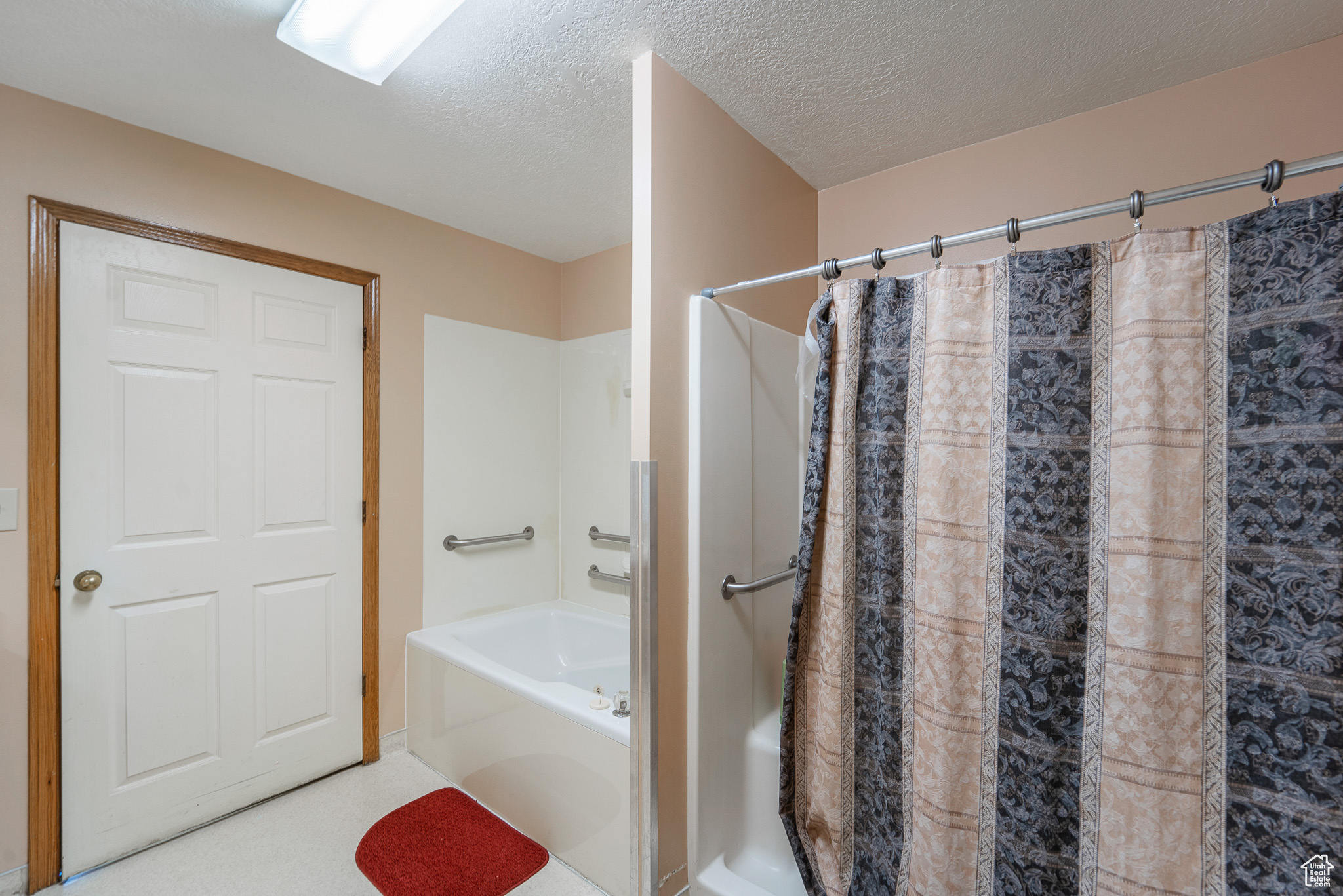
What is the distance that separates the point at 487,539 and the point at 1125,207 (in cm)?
258

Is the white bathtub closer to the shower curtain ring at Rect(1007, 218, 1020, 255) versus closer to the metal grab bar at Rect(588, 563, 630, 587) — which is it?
the metal grab bar at Rect(588, 563, 630, 587)

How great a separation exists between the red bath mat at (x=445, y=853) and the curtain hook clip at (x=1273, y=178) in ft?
7.98

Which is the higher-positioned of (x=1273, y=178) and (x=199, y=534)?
(x=1273, y=178)

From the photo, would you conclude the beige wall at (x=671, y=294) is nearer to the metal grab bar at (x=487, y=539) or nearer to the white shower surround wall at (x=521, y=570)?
the white shower surround wall at (x=521, y=570)

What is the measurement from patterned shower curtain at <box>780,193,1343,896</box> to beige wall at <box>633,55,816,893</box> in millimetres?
344

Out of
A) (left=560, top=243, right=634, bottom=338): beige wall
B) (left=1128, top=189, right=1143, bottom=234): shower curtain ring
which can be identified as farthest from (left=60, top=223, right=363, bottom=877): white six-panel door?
(left=1128, top=189, right=1143, bottom=234): shower curtain ring

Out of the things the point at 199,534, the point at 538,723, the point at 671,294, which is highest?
the point at 671,294

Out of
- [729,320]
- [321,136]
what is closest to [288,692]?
[321,136]

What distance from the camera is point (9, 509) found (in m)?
1.61

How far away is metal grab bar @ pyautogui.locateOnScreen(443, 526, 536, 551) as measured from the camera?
262 cm

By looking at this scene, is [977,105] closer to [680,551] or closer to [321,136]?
[680,551]

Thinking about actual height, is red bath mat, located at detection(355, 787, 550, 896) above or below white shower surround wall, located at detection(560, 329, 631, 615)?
below

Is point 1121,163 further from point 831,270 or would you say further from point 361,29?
point 361,29

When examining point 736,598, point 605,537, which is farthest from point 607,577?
point 736,598
